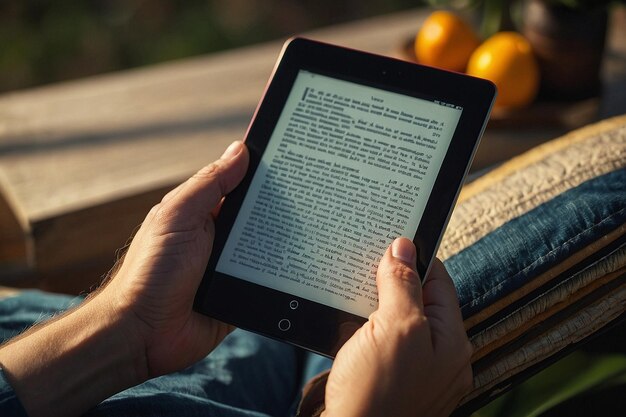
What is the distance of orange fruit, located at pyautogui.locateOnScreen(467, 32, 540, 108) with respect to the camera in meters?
1.40

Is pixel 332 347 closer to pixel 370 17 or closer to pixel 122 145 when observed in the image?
pixel 122 145

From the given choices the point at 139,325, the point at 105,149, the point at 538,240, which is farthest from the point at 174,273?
the point at 105,149

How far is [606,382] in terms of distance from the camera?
29.7 inches

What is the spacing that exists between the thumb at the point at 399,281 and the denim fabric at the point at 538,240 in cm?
8


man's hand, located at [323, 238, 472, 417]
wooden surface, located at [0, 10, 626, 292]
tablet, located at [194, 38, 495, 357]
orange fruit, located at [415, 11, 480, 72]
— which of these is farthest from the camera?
orange fruit, located at [415, 11, 480, 72]

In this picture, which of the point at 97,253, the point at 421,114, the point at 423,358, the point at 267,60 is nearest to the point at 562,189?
the point at 421,114

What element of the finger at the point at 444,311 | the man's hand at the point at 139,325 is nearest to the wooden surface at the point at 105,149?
the man's hand at the point at 139,325

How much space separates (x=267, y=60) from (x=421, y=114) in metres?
1.14

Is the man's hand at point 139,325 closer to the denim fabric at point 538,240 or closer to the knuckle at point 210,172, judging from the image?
the knuckle at point 210,172

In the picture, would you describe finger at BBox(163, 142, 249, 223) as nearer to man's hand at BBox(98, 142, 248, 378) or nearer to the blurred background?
man's hand at BBox(98, 142, 248, 378)

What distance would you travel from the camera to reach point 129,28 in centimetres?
318

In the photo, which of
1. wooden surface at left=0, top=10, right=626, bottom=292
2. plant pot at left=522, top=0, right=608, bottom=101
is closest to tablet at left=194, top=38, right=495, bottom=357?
wooden surface at left=0, top=10, right=626, bottom=292

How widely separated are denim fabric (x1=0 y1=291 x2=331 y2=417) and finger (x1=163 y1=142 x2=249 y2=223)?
0.21m

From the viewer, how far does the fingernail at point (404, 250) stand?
0.74 metres
